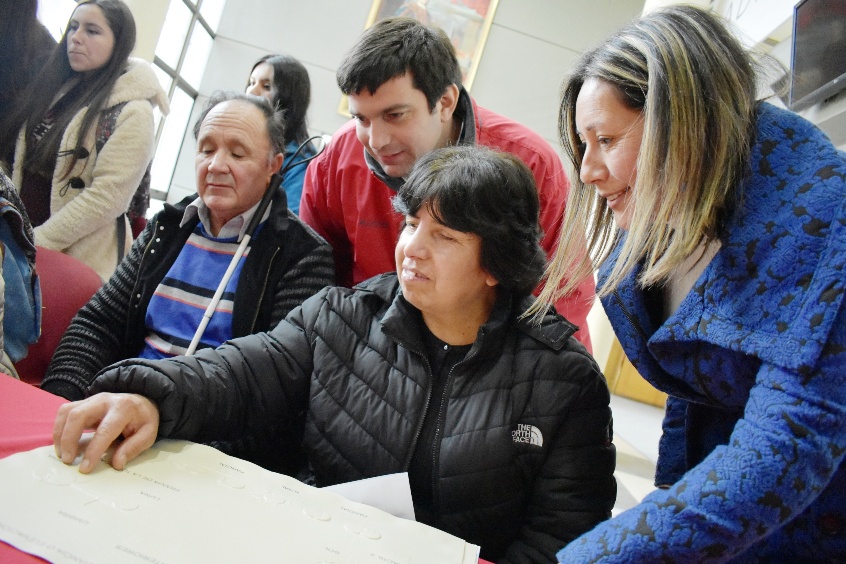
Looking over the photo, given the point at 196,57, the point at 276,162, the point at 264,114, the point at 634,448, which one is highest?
the point at 196,57

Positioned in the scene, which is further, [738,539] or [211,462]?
[211,462]

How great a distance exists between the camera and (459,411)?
3.61 feet

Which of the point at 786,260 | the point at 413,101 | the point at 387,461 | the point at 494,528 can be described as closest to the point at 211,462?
the point at 387,461

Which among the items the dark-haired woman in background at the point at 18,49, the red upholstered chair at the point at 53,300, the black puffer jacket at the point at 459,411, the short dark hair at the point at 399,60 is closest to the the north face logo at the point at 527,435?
the black puffer jacket at the point at 459,411

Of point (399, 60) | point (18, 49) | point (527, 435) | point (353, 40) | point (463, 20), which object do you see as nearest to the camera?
point (527, 435)

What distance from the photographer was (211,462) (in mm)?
855

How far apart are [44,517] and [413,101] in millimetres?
1217

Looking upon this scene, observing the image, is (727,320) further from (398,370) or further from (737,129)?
(398,370)

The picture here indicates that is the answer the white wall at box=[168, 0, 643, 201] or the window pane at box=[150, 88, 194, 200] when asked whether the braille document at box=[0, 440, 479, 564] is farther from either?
the white wall at box=[168, 0, 643, 201]

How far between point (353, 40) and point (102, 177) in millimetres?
4026

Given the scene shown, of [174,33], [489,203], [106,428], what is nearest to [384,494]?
[106,428]

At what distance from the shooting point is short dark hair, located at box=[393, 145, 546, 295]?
1184 mm

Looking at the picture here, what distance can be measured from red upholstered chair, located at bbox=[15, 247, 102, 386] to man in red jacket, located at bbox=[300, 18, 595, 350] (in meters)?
0.66

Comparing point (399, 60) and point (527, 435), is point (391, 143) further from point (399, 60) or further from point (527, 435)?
point (527, 435)
